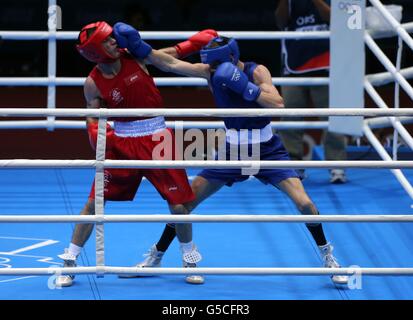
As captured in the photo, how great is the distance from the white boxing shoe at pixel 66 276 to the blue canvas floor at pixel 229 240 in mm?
49

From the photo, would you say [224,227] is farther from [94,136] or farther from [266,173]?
[94,136]

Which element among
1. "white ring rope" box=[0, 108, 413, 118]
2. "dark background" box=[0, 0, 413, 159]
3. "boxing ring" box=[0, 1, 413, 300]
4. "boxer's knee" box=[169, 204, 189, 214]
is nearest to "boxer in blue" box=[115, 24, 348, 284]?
"boxer's knee" box=[169, 204, 189, 214]

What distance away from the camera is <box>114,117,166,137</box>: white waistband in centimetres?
557

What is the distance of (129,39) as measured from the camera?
5402 millimetres

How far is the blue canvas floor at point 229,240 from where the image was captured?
539 centimetres

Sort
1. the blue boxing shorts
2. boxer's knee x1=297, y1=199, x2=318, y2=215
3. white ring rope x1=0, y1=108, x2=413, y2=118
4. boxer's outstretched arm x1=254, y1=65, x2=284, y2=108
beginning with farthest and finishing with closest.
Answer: the blue boxing shorts, boxer's knee x1=297, y1=199, x2=318, y2=215, boxer's outstretched arm x1=254, y1=65, x2=284, y2=108, white ring rope x1=0, y1=108, x2=413, y2=118

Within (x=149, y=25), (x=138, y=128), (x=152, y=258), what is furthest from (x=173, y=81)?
(x=149, y=25)

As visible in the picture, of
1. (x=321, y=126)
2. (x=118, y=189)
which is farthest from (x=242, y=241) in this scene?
(x=321, y=126)

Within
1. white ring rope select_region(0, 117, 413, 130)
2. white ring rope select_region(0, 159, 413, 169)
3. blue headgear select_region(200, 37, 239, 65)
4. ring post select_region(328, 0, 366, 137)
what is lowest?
white ring rope select_region(0, 159, 413, 169)

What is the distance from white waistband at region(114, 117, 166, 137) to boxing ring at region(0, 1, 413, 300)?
49 centimetres

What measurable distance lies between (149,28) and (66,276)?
590 centimetres

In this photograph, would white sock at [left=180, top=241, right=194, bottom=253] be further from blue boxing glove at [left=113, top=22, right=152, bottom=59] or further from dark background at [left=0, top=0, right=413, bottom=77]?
dark background at [left=0, top=0, right=413, bottom=77]

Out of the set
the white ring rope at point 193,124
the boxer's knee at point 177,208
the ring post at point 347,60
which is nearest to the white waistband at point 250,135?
the boxer's knee at point 177,208

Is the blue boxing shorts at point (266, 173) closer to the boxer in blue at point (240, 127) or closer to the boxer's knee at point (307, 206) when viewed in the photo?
the boxer in blue at point (240, 127)
